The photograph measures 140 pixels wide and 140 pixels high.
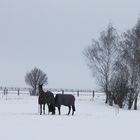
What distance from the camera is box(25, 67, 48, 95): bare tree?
79787 millimetres

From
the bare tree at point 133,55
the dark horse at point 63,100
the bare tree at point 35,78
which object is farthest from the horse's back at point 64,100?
the bare tree at point 35,78

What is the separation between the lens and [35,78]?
80.2m

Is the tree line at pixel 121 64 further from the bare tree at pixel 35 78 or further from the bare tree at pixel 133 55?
the bare tree at pixel 35 78

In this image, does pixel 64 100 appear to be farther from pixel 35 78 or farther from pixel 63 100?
pixel 35 78

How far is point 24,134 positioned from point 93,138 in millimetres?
2354

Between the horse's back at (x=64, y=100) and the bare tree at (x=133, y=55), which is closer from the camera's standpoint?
the horse's back at (x=64, y=100)

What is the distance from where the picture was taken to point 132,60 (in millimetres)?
50281

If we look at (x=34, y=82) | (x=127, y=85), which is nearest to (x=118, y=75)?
(x=127, y=85)

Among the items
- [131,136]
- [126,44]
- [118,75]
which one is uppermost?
[126,44]

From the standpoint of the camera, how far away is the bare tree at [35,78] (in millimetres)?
79787

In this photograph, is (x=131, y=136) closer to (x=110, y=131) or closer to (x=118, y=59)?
(x=110, y=131)

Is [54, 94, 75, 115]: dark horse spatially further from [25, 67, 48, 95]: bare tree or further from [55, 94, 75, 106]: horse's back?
[25, 67, 48, 95]: bare tree

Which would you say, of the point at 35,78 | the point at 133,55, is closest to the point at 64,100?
the point at 133,55

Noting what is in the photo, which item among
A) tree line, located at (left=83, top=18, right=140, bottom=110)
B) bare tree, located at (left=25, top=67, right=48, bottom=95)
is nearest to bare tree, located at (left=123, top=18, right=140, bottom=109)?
tree line, located at (left=83, top=18, right=140, bottom=110)
